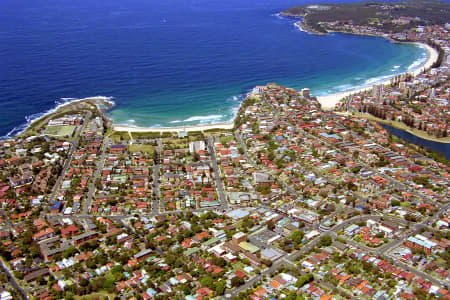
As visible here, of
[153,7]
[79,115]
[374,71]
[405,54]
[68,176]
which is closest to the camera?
[68,176]

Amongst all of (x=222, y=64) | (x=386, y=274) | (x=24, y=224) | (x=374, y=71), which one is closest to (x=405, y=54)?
(x=374, y=71)

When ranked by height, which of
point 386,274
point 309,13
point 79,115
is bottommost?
point 386,274

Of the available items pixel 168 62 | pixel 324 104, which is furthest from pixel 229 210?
pixel 168 62

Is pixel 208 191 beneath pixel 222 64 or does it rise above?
beneath

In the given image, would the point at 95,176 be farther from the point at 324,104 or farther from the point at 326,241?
the point at 324,104

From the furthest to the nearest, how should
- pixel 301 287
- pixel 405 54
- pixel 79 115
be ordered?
1. pixel 405 54
2. pixel 79 115
3. pixel 301 287

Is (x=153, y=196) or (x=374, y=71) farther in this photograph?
(x=374, y=71)

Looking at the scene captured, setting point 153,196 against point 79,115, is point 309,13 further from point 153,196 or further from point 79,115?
point 153,196
